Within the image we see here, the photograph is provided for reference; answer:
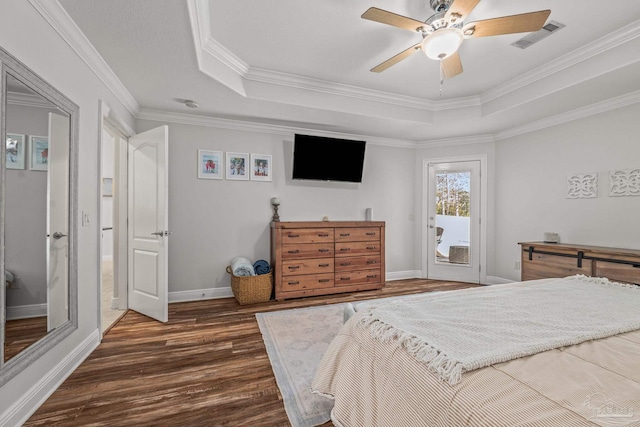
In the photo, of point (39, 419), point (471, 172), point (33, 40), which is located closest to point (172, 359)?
point (39, 419)

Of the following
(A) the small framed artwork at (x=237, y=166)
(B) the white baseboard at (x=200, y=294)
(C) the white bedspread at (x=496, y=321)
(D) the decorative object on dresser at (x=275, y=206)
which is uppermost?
(A) the small framed artwork at (x=237, y=166)

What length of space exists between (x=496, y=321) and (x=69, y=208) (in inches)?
108

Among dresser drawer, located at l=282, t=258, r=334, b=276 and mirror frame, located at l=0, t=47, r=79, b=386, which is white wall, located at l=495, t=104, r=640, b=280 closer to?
dresser drawer, located at l=282, t=258, r=334, b=276

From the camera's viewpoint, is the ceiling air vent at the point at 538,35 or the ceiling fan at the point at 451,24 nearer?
the ceiling fan at the point at 451,24

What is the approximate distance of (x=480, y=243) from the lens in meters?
4.57

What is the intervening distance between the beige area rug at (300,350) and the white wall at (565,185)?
295 centimetres

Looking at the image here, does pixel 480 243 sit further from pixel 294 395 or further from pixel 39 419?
pixel 39 419

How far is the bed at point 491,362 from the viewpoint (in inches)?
29.5

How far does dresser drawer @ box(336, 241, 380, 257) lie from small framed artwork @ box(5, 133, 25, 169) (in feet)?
10.5

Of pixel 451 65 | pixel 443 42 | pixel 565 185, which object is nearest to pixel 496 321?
pixel 443 42

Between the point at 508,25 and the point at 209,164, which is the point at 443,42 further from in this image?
the point at 209,164

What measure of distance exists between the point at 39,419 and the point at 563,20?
177 inches

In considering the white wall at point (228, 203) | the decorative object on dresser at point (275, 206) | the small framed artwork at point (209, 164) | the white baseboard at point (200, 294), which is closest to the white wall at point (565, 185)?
the white wall at point (228, 203)

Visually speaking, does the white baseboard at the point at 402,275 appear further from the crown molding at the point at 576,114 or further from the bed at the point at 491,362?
the bed at the point at 491,362
